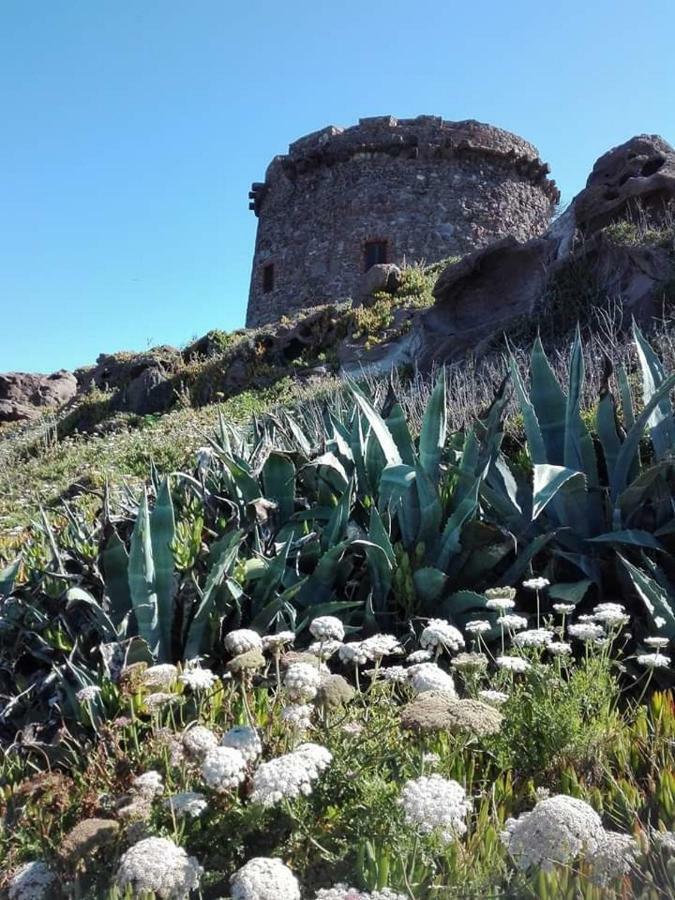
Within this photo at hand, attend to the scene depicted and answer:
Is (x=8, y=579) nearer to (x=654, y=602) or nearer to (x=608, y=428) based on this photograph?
(x=654, y=602)

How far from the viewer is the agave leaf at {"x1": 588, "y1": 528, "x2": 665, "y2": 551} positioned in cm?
350

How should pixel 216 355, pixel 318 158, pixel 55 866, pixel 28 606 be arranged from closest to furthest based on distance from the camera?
1. pixel 55 866
2. pixel 28 606
3. pixel 216 355
4. pixel 318 158

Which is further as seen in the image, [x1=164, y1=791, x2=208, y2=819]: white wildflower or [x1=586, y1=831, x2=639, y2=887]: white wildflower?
[x1=164, y1=791, x2=208, y2=819]: white wildflower

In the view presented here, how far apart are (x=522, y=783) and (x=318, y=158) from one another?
77.8 ft

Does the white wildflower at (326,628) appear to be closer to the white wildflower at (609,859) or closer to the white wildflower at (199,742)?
the white wildflower at (199,742)

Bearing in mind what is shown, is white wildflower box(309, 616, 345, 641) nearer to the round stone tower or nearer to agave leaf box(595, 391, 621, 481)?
agave leaf box(595, 391, 621, 481)

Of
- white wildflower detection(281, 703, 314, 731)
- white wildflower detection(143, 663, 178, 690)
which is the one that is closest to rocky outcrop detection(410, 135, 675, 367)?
white wildflower detection(143, 663, 178, 690)

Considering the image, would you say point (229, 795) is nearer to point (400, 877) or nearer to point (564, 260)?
point (400, 877)

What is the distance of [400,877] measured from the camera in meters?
1.63

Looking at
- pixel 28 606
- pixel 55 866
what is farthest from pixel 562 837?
pixel 28 606

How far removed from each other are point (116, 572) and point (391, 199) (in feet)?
69.6

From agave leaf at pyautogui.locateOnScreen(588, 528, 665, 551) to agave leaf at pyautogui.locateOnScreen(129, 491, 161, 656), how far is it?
1.89 metres

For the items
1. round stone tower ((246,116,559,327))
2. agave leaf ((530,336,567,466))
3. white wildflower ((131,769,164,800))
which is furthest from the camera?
round stone tower ((246,116,559,327))

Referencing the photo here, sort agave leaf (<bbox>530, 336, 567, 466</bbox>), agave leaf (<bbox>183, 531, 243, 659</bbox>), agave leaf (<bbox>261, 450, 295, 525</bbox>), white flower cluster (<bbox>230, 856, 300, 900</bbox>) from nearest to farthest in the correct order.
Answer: white flower cluster (<bbox>230, 856, 300, 900</bbox>)
agave leaf (<bbox>183, 531, 243, 659</bbox>)
agave leaf (<bbox>261, 450, 295, 525</bbox>)
agave leaf (<bbox>530, 336, 567, 466</bbox>)
